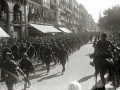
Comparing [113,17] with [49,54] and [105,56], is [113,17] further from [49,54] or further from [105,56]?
[105,56]

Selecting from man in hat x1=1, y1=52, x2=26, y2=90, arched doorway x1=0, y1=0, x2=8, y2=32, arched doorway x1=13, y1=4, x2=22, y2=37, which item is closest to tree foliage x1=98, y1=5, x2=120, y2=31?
arched doorway x1=13, y1=4, x2=22, y2=37

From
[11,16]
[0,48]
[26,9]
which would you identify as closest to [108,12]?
[26,9]

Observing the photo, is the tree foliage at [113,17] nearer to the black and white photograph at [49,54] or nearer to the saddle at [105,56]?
the black and white photograph at [49,54]

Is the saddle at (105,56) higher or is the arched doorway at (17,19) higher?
the arched doorway at (17,19)

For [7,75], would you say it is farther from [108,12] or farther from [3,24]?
[108,12]

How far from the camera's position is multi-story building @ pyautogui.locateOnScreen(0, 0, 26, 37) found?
75.6 ft

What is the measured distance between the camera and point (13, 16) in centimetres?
2511

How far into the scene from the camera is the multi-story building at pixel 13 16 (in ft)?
75.6

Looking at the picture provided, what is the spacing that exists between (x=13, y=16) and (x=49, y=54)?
49.2 feet

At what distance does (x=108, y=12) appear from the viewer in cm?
5356

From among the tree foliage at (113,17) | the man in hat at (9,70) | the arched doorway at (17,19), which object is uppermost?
the tree foliage at (113,17)

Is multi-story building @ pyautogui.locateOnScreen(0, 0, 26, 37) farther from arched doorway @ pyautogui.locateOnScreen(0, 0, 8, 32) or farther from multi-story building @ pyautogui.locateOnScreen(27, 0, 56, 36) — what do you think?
multi-story building @ pyautogui.locateOnScreen(27, 0, 56, 36)

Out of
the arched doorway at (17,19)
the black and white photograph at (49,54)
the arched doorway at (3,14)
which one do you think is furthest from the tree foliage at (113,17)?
the arched doorway at (3,14)

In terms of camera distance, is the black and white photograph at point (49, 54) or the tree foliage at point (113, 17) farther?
the tree foliage at point (113, 17)
